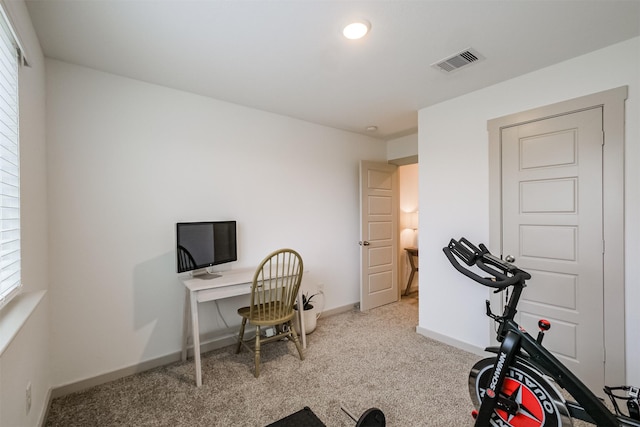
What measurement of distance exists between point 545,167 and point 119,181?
11.4 ft

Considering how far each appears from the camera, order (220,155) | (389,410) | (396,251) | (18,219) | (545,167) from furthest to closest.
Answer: (396,251) < (220,155) < (545,167) < (389,410) < (18,219)

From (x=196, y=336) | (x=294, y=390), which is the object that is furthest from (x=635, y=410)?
(x=196, y=336)

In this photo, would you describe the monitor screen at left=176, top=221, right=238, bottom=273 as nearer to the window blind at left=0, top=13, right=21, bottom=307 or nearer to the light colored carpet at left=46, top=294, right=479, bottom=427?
the light colored carpet at left=46, top=294, right=479, bottom=427

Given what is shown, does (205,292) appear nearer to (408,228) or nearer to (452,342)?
(452,342)

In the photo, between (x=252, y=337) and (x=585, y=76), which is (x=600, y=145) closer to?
(x=585, y=76)

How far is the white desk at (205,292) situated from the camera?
7.30ft

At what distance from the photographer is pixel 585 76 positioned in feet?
7.03

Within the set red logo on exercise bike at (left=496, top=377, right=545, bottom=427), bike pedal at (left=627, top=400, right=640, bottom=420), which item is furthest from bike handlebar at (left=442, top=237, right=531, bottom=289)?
bike pedal at (left=627, top=400, right=640, bottom=420)

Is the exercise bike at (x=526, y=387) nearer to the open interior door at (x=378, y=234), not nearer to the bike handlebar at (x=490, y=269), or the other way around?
the bike handlebar at (x=490, y=269)

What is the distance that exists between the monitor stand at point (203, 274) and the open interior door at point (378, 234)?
201 centimetres

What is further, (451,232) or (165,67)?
(451,232)

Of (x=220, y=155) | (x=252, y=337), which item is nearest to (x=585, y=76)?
(x=220, y=155)

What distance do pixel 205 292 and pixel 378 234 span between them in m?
2.56

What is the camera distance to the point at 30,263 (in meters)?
1.69
